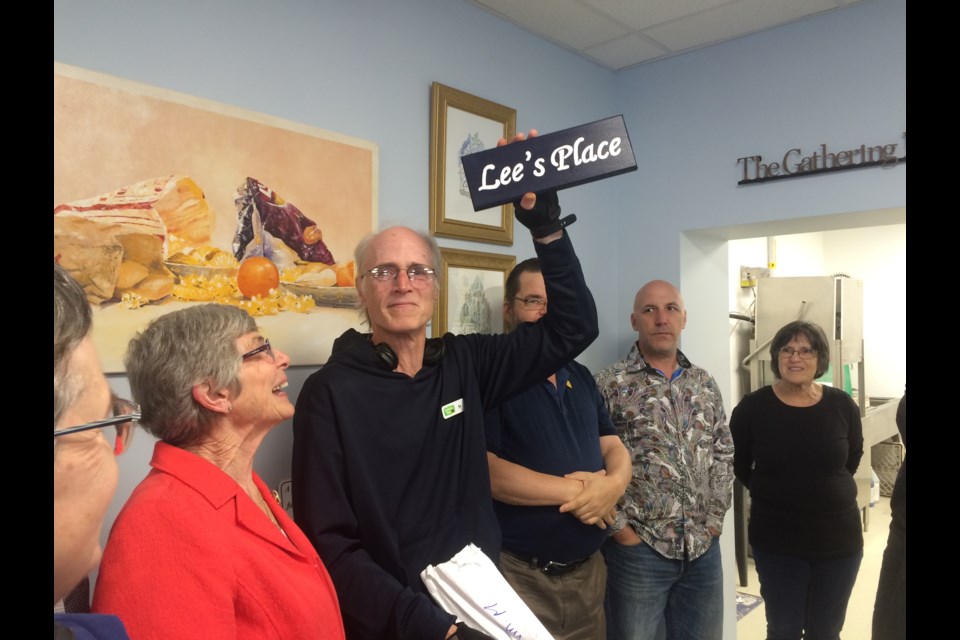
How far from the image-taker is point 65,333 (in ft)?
1.73

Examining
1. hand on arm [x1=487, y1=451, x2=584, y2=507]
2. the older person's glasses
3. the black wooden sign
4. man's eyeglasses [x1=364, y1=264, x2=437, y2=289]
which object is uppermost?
the black wooden sign

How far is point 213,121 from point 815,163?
222cm

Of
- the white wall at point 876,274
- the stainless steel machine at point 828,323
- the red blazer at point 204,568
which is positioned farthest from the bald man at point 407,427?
the white wall at point 876,274

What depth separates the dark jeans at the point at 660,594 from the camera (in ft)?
7.23

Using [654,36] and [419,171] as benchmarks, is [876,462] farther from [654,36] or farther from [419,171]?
[419,171]

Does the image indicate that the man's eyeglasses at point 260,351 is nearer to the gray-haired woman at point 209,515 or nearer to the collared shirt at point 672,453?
the gray-haired woman at point 209,515

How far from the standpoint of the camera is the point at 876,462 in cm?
583

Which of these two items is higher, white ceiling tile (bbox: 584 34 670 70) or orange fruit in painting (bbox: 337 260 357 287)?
white ceiling tile (bbox: 584 34 670 70)

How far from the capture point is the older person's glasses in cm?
52

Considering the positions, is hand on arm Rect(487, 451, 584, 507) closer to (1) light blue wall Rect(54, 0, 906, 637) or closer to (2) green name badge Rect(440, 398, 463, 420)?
(2) green name badge Rect(440, 398, 463, 420)

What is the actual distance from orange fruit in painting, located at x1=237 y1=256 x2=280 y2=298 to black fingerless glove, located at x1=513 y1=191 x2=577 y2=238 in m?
0.74

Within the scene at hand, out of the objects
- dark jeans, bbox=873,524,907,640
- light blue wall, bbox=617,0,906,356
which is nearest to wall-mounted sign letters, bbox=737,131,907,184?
light blue wall, bbox=617,0,906,356

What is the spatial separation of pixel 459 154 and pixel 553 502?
1256mm
